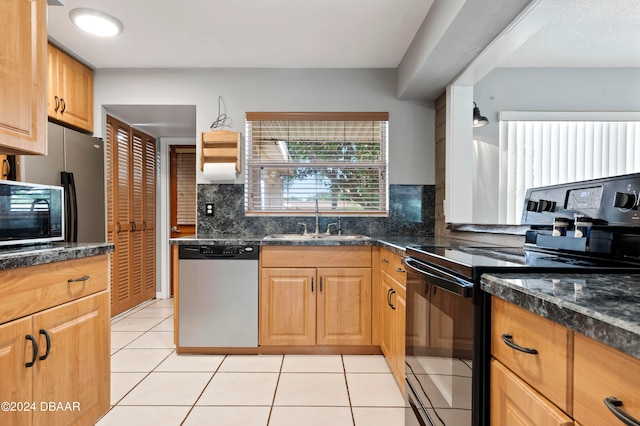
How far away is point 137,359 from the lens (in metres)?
2.57

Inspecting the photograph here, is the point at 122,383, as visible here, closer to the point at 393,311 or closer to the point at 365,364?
the point at 365,364

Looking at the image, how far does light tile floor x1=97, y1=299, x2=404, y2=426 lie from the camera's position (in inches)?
72.4

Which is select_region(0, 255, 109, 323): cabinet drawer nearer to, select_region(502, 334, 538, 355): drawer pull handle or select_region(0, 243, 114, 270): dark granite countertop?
select_region(0, 243, 114, 270): dark granite countertop

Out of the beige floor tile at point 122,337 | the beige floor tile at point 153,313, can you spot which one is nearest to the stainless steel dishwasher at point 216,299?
the beige floor tile at point 122,337

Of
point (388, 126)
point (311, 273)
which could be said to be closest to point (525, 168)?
point (388, 126)

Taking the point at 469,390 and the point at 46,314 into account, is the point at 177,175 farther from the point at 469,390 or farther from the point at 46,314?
the point at 469,390

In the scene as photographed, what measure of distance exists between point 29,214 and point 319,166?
→ 7.12 feet

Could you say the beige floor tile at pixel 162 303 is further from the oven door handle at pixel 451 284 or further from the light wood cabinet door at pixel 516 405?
the light wood cabinet door at pixel 516 405

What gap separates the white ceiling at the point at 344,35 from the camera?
2018mm

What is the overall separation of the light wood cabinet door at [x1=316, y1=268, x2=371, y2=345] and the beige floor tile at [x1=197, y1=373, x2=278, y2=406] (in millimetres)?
531

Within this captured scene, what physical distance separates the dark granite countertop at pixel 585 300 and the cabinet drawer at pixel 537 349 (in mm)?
37

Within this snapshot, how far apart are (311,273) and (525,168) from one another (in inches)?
71.8

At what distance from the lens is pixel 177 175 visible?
448 centimetres

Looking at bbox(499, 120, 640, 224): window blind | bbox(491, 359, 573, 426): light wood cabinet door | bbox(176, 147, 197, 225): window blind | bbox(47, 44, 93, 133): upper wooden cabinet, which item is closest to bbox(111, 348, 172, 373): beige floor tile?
bbox(47, 44, 93, 133): upper wooden cabinet
